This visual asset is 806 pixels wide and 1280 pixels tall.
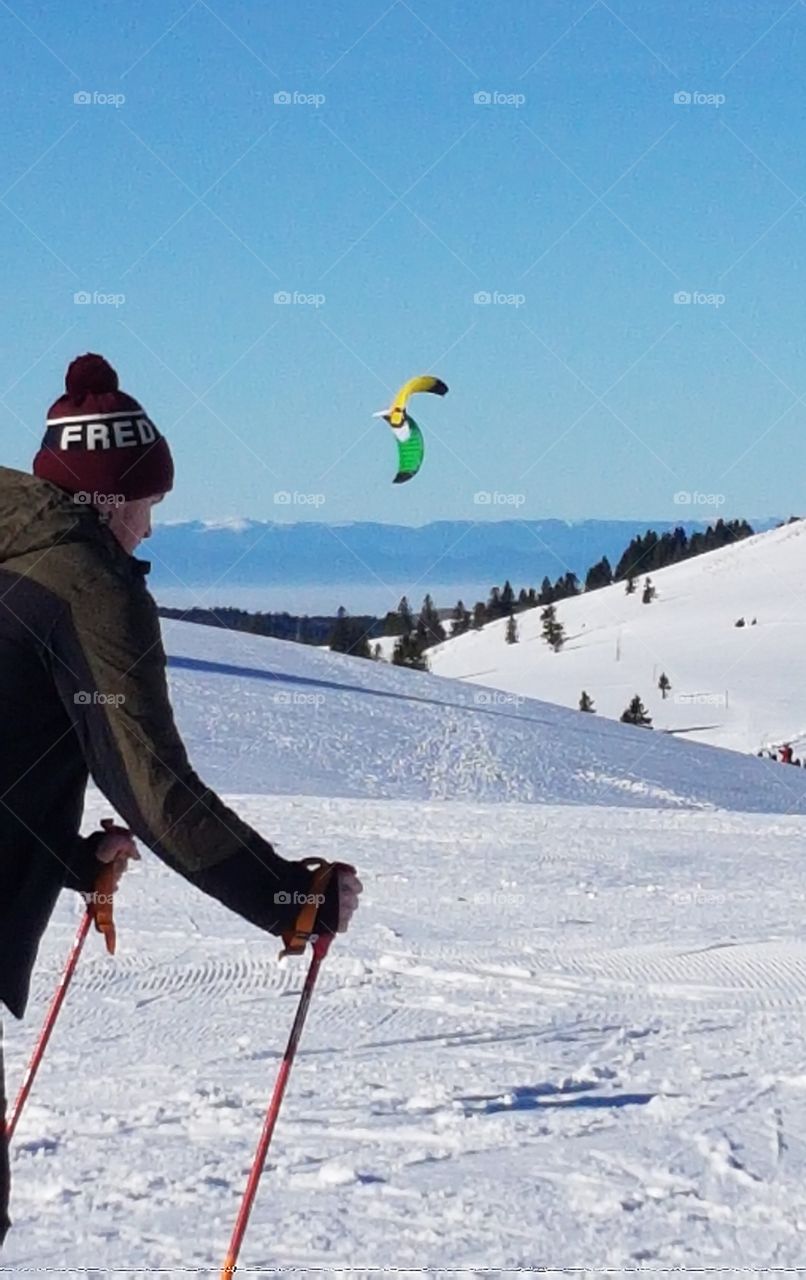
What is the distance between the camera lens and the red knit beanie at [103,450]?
8.67ft

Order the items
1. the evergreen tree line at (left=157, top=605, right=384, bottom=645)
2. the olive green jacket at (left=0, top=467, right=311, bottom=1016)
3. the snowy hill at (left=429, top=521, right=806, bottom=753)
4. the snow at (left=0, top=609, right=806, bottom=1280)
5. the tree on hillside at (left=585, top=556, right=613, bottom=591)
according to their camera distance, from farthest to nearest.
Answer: the tree on hillside at (left=585, top=556, right=613, bottom=591) → the snowy hill at (left=429, top=521, right=806, bottom=753) → the evergreen tree line at (left=157, top=605, right=384, bottom=645) → the snow at (left=0, top=609, right=806, bottom=1280) → the olive green jacket at (left=0, top=467, right=311, bottom=1016)

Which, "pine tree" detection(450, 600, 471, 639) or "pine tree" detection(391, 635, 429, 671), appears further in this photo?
"pine tree" detection(450, 600, 471, 639)

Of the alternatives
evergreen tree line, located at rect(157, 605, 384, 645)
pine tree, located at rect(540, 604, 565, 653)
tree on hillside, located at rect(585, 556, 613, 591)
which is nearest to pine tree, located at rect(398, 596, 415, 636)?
evergreen tree line, located at rect(157, 605, 384, 645)

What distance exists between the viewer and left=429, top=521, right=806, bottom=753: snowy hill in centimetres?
7050

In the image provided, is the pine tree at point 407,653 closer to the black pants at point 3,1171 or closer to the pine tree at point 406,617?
the pine tree at point 406,617

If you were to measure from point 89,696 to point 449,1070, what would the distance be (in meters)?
3.36

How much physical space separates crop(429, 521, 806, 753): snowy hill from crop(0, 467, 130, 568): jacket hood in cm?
5249

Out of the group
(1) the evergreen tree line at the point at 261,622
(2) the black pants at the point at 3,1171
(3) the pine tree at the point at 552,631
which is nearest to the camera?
(2) the black pants at the point at 3,1171

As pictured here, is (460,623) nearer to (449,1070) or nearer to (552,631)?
(552,631)

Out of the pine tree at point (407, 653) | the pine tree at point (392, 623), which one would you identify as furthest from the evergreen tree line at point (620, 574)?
the pine tree at point (407, 653)

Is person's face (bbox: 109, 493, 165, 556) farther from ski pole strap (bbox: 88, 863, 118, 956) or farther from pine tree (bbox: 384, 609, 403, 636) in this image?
pine tree (bbox: 384, 609, 403, 636)

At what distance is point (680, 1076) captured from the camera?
18.0 feet

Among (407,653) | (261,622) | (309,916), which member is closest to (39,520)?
(309,916)

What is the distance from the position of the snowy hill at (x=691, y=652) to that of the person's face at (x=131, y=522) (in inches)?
2059
